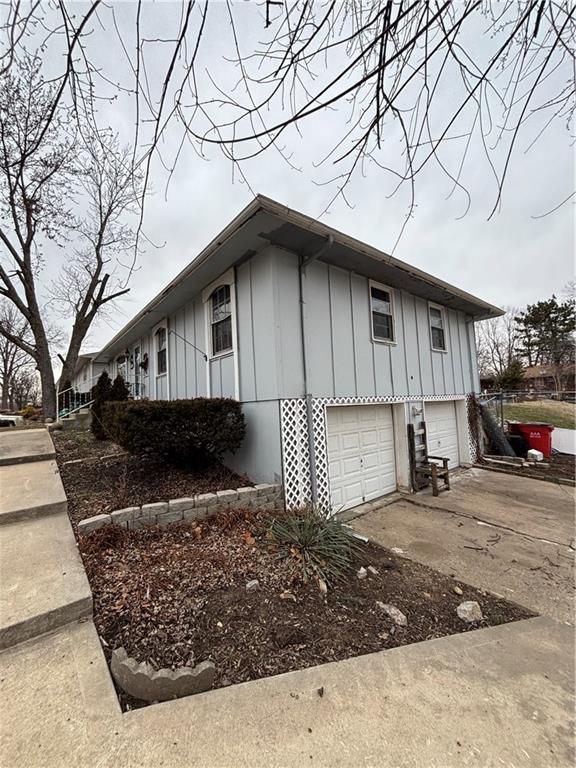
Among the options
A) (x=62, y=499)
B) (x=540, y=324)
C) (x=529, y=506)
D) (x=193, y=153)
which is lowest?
(x=529, y=506)

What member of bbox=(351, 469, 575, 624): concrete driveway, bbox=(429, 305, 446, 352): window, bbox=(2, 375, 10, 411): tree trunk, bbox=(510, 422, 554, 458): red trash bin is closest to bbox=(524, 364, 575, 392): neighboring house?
bbox=(510, 422, 554, 458): red trash bin

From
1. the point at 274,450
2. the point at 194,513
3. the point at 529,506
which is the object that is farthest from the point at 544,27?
the point at 529,506

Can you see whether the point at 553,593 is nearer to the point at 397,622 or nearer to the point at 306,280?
the point at 397,622

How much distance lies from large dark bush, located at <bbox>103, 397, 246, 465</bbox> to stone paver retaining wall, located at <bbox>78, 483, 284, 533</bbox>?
79 centimetres

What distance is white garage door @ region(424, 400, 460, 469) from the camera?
768 cm

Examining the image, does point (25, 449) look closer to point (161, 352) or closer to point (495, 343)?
point (161, 352)

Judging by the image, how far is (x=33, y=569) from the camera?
2463mm

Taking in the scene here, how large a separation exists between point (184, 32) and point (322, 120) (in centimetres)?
83

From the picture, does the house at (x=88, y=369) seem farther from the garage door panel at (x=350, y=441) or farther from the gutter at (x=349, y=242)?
the gutter at (x=349, y=242)

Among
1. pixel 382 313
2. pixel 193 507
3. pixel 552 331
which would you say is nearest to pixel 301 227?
pixel 382 313

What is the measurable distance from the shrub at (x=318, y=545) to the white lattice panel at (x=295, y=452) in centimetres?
65

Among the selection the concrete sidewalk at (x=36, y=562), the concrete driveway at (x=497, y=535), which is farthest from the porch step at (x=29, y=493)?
the concrete driveway at (x=497, y=535)

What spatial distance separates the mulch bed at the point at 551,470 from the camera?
7.08 meters

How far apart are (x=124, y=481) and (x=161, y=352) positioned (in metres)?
5.51
